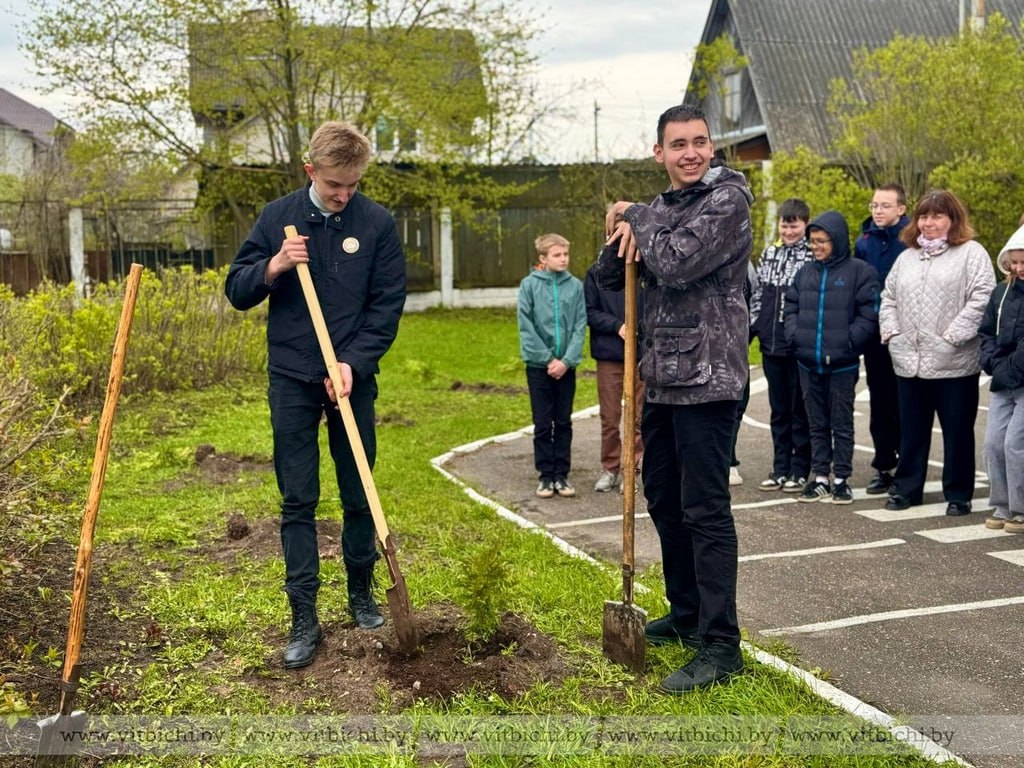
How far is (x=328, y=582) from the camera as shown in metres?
6.02

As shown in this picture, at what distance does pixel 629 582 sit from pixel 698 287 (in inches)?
50.0

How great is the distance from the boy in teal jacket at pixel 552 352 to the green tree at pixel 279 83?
520 inches

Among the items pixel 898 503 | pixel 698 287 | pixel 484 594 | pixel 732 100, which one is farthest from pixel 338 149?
pixel 732 100

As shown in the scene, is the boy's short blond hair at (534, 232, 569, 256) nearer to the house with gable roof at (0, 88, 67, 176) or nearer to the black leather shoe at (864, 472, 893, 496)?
the black leather shoe at (864, 472, 893, 496)

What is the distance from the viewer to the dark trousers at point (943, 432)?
7.70 m

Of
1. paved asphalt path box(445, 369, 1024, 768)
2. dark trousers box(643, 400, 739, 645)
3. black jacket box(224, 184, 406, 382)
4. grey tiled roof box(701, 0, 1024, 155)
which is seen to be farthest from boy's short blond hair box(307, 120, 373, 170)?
grey tiled roof box(701, 0, 1024, 155)

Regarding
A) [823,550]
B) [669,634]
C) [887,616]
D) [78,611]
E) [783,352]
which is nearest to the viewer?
[78,611]

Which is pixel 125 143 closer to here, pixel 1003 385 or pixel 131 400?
pixel 131 400

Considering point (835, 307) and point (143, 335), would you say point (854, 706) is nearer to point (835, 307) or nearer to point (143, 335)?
point (835, 307)

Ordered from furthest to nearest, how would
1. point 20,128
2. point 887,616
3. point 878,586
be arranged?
1. point 20,128
2. point 878,586
3. point 887,616

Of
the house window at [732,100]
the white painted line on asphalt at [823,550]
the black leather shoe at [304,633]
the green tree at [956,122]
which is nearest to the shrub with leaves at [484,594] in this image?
the black leather shoe at [304,633]

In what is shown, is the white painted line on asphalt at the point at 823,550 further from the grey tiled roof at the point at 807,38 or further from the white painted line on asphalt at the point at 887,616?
the grey tiled roof at the point at 807,38

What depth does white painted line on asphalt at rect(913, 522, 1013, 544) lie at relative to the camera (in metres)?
7.00

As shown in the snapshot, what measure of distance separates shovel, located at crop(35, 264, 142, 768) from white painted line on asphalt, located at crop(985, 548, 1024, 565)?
4955 mm
